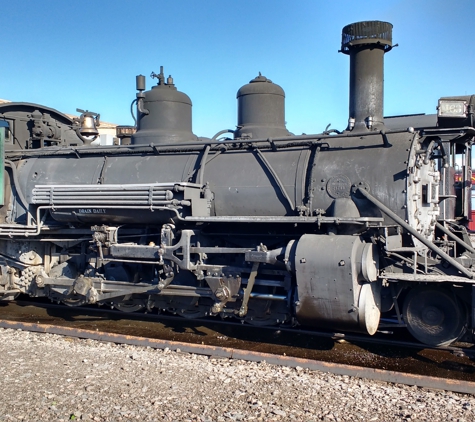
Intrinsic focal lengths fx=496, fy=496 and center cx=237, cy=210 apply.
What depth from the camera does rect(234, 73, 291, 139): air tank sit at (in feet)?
26.3

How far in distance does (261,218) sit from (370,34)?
3.46 metres

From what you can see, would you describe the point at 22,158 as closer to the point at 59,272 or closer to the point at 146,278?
the point at 59,272

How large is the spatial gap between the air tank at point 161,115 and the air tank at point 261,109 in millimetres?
1007

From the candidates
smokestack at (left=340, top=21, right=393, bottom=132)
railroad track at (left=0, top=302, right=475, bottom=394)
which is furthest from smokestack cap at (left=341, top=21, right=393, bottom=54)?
railroad track at (left=0, top=302, right=475, bottom=394)

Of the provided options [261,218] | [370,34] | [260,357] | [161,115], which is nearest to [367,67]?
[370,34]

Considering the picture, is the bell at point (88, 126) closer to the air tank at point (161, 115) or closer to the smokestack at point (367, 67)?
the air tank at point (161, 115)

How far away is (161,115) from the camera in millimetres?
8320

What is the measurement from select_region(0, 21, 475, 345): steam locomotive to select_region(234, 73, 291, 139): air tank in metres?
0.02

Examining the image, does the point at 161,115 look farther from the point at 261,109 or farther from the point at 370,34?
the point at 370,34

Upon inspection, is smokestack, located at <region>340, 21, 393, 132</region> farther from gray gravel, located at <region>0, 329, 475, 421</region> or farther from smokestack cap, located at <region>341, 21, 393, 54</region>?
gray gravel, located at <region>0, 329, 475, 421</region>

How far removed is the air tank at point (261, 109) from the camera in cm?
802

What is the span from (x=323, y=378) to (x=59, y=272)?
4.66 meters

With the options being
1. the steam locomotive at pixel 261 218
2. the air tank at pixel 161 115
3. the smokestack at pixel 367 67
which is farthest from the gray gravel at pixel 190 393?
the smokestack at pixel 367 67

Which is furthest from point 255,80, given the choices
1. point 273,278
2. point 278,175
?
point 273,278
